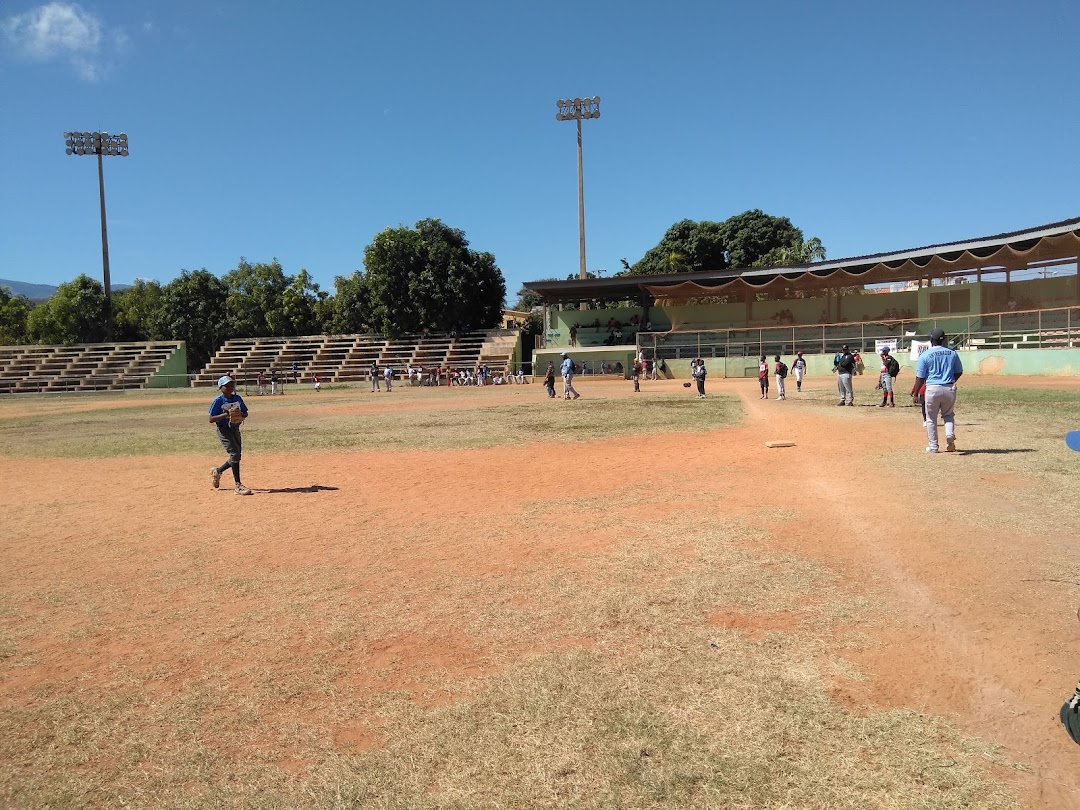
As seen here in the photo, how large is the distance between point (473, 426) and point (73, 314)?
60.8 m

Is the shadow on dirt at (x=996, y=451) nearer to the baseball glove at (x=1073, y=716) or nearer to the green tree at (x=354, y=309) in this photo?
the baseball glove at (x=1073, y=716)

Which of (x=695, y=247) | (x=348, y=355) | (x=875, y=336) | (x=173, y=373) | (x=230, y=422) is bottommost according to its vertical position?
(x=230, y=422)

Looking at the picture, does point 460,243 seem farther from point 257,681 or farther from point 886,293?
point 257,681

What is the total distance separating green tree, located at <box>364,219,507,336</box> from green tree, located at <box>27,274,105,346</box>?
2733 centimetres

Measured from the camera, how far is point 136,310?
7188cm

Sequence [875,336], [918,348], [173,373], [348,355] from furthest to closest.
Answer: [173,373]
[348,355]
[875,336]
[918,348]

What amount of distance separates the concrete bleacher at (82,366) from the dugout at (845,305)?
32.0 m

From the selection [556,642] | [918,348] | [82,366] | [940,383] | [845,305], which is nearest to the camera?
[556,642]

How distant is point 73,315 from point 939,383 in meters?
72.2

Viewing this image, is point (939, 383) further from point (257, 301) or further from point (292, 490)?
point (257, 301)

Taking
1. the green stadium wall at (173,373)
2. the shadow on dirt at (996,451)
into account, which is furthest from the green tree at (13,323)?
the shadow on dirt at (996,451)

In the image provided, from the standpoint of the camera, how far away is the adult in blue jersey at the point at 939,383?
1079 cm

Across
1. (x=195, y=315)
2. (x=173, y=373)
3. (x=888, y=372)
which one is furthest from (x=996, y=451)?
(x=195, y=315)

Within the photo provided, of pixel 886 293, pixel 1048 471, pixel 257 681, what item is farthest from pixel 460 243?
pixel 257 681
